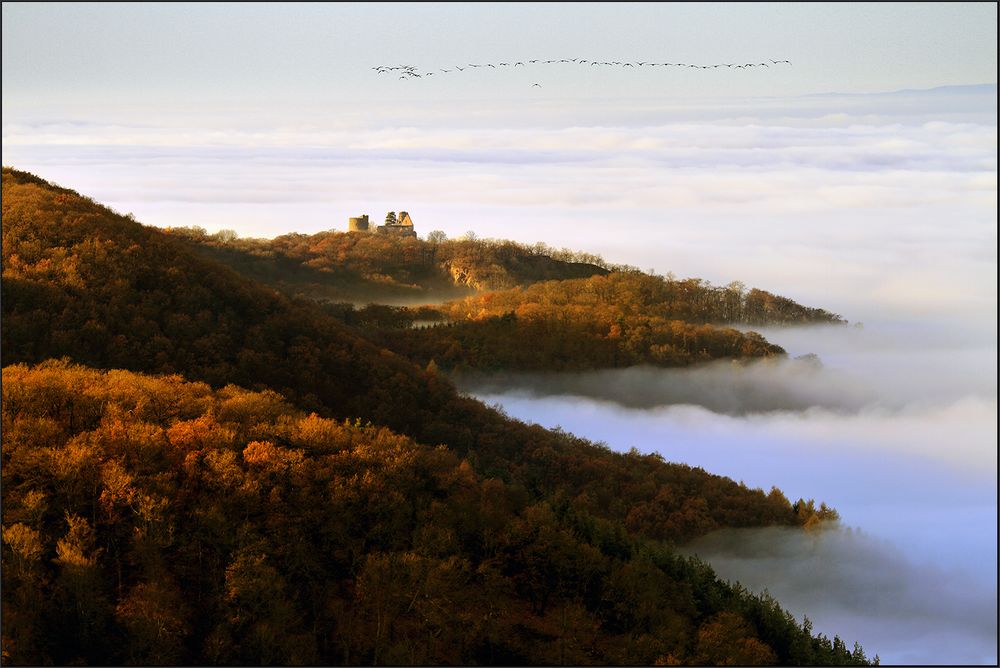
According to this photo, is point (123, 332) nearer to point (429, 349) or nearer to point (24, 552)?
point (24, 552)

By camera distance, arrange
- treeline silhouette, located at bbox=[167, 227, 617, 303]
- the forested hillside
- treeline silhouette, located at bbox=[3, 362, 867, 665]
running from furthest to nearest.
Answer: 1. treeline silhouette, located at bbox=[167, 227, 617, 303]
2. the forested hillside
3. treeline silhouette, located at bbox=[3, 362, 867, 665]

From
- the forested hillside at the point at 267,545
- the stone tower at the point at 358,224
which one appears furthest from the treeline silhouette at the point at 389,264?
the forested hillside at the point at 267,545

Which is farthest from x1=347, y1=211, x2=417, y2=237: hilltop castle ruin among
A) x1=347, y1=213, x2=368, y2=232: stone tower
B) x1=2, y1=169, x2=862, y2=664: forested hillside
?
x1=2, y1=169, x2=862, y2=664: forested hillside

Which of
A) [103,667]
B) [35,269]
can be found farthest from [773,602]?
[35,269]

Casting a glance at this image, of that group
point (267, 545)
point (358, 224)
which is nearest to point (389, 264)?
point (358, 224)

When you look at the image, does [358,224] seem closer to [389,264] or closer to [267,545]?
[389,264]

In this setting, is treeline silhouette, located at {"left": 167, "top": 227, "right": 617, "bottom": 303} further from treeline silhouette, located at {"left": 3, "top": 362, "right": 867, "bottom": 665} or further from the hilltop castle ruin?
treeline silhouette, located at {"left": 3, "top": 362, "right": 867, "bottom": 665}

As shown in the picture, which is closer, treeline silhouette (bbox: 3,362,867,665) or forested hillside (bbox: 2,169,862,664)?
treeline silhouette (bbox: 3,362,867,665)
